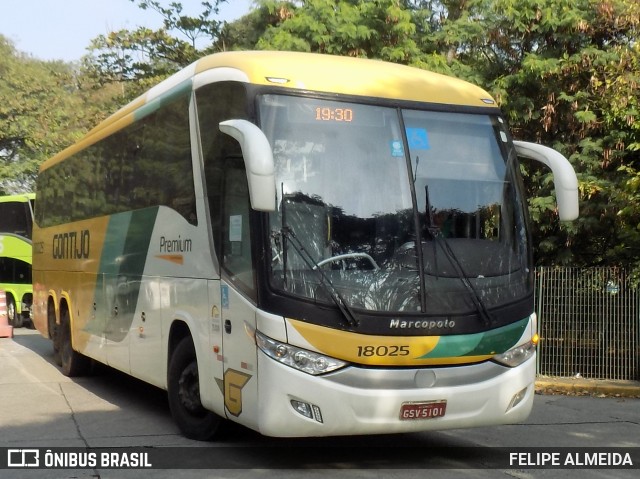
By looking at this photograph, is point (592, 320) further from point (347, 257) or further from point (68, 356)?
point (68, 356)

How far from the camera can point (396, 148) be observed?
7.27 metres

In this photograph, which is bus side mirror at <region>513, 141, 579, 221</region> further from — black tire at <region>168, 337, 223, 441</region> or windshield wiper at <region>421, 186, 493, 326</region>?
black tire at <region>168, 337, 223, 441</region>

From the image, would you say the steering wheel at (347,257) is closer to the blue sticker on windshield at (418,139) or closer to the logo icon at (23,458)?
the blue sticker on windshield at (418,139)

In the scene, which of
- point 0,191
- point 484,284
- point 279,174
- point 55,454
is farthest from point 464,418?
point 0,191

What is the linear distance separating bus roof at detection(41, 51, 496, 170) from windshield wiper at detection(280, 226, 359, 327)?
4.07 ft

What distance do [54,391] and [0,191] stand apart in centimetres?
2968

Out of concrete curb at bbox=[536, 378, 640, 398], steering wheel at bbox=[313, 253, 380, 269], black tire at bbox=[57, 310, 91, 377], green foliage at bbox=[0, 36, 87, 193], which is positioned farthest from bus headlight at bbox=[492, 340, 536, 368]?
green foliage at bbox=[0, 36, 87, 193]

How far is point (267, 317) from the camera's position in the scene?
6.70m

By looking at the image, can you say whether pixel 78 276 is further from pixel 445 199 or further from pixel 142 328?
pixel 445 199

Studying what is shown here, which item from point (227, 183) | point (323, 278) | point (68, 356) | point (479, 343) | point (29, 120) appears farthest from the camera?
point (29, 120)

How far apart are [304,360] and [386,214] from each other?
1.35m

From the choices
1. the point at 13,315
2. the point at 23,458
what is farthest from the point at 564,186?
the point at 13,315

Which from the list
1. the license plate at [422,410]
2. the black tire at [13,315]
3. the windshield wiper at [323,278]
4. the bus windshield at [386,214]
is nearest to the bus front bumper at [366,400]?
the license plate at [422,410]

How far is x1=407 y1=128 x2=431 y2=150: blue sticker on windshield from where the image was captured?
7352 mm
